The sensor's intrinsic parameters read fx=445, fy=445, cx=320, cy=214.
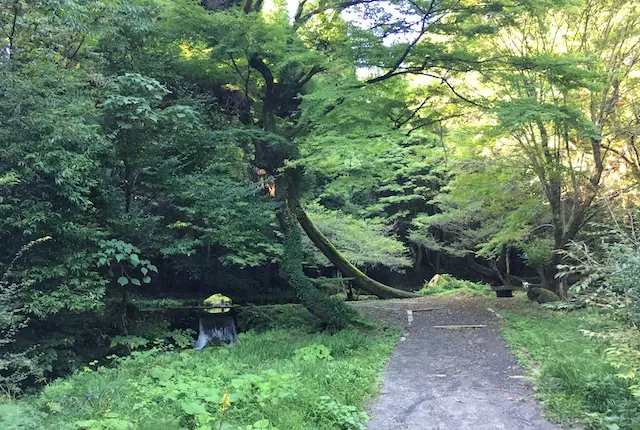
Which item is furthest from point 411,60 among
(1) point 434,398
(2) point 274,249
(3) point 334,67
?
(1) point 434,398

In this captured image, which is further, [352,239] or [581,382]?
[352,239]

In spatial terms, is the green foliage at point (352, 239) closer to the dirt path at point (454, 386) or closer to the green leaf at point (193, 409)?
the dirt path at point (454, 386)

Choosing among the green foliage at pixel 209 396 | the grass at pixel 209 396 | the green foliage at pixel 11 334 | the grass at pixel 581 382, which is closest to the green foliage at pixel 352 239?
the grass at pixel 209 396

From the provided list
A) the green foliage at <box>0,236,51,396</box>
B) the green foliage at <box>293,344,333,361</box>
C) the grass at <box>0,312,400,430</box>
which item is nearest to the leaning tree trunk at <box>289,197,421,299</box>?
the green foliage at <box>293,344,333,361</box>

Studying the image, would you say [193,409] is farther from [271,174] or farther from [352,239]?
[352,239]

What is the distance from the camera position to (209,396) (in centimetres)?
374

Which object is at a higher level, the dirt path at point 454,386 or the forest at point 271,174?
the forest at point 271,174

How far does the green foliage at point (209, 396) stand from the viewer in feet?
11.5

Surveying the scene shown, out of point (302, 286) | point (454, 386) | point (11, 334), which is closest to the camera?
point (454, 386)

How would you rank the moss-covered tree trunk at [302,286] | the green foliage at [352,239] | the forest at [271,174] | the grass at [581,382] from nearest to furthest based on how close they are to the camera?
the grass at [581,382], the forest at [271,174], the moss-covered tree trunk at [302,286], the green foliage at [352,239]

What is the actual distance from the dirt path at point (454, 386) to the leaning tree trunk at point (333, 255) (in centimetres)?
349

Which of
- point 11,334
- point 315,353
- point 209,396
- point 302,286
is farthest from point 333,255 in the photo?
point 209,396

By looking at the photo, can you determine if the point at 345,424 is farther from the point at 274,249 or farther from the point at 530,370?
the point at 274,249

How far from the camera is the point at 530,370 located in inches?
215
